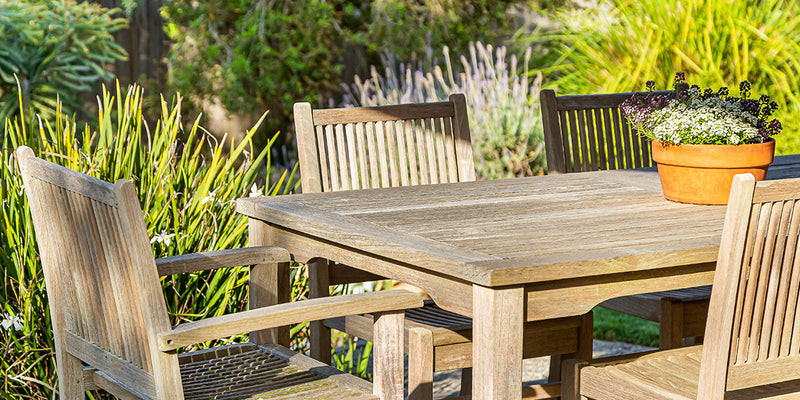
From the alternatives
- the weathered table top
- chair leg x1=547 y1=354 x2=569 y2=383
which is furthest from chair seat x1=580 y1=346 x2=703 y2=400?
chair leg x1=547 y1=354 x2=569 y2=383

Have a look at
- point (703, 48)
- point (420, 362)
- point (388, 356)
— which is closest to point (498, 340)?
point (388, 356)

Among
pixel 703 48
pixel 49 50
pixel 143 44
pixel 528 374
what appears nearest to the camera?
pixel 528 374

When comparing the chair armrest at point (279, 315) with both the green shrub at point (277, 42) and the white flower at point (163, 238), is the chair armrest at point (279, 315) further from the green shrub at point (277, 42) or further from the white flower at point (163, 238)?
the green shrub at point (277, 42)

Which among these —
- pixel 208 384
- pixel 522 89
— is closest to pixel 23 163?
pixel 208 384

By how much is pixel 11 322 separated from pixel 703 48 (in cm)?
426

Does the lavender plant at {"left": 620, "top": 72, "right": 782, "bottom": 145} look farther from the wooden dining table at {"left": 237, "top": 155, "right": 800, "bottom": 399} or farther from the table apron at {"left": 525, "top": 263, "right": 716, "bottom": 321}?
the table apron at {"left": 525, "top": 263, "right": 716, "bottom": 321}

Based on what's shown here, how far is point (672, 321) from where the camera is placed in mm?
2852

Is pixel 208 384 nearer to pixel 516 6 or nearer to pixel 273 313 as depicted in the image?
pixel 273 313

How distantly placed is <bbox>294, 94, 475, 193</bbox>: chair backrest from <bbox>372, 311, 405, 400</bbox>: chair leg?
3.29ft

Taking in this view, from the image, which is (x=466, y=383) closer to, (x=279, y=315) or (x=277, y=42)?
(x=279, y=315)

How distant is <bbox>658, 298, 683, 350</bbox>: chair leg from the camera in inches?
112

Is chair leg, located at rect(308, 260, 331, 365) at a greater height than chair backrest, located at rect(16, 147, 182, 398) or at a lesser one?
lesser

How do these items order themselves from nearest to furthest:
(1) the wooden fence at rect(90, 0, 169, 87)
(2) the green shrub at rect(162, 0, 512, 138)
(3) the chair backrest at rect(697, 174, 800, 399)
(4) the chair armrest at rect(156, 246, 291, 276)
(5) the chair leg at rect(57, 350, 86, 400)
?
(3) the chair backrest at rect(697, 174, 800, 399)
(5) the chair leg at rect(57, 350, 86, 400)
(4) the chair armrest at rect(156, 246, 291, 276)
(2) the green shrub at rect(162, 0, 512, 138)
(1) the wooden fence at rect(90, 0, 169, 87)

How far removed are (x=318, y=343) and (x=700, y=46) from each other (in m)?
3.60
